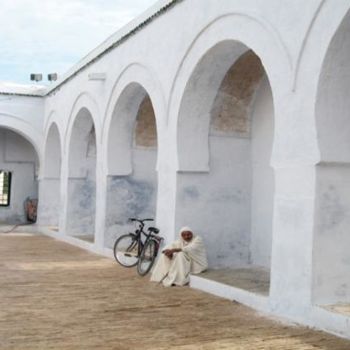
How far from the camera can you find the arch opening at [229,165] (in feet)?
28.8

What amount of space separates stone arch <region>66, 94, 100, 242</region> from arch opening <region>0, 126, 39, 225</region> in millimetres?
5083

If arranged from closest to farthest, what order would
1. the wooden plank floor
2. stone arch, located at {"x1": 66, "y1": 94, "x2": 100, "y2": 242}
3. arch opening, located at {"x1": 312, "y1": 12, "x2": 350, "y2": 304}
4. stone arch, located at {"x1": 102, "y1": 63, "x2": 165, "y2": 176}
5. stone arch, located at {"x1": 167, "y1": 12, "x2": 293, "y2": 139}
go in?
the wooden plank floor
arch opening, located at {"x1": 312, "y1": 12, "x2": 350, "y2": 304}
stone arch, located at {"x1": 167, "y1": 12, "x2": 293, "y2": 139}
stone arch, located at {"x1": 102, "y1": 63, "x2": 165, "y2": 176}
stone arch, located at {"x1": 66, "y1": 94, "x2": 100, "y2": 242}

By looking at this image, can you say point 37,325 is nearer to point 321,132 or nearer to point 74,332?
point 74,332

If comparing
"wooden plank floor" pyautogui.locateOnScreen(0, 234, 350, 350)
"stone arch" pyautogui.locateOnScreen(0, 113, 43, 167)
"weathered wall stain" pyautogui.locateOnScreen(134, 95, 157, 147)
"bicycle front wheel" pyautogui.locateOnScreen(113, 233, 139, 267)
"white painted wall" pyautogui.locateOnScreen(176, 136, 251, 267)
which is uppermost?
"stone arch" pyautogui.locateOnScreen(0, 113, 43, 167)

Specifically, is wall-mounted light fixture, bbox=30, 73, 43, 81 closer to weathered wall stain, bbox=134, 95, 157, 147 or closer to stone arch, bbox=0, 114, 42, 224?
stone arch, bbox=0, 114, 42, 224

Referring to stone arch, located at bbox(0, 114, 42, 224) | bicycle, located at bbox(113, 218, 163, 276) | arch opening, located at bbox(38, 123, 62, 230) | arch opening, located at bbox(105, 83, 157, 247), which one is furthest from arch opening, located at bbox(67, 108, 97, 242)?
stone arch, located at bbox(0, 114, 42, 224)

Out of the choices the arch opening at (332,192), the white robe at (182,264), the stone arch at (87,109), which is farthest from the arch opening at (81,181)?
the arch opening at (332,192)

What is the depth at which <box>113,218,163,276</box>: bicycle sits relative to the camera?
921 cm

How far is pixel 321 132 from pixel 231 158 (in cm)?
328

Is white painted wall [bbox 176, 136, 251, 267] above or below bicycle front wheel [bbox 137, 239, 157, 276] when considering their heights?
above

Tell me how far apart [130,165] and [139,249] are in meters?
2.49

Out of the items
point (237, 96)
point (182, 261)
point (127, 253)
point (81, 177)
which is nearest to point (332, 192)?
point (182, 261)

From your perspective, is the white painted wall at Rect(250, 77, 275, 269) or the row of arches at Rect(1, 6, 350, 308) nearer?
the row of arches at Rect(1, 6, 350, 308)

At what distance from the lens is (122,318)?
20.4ft
